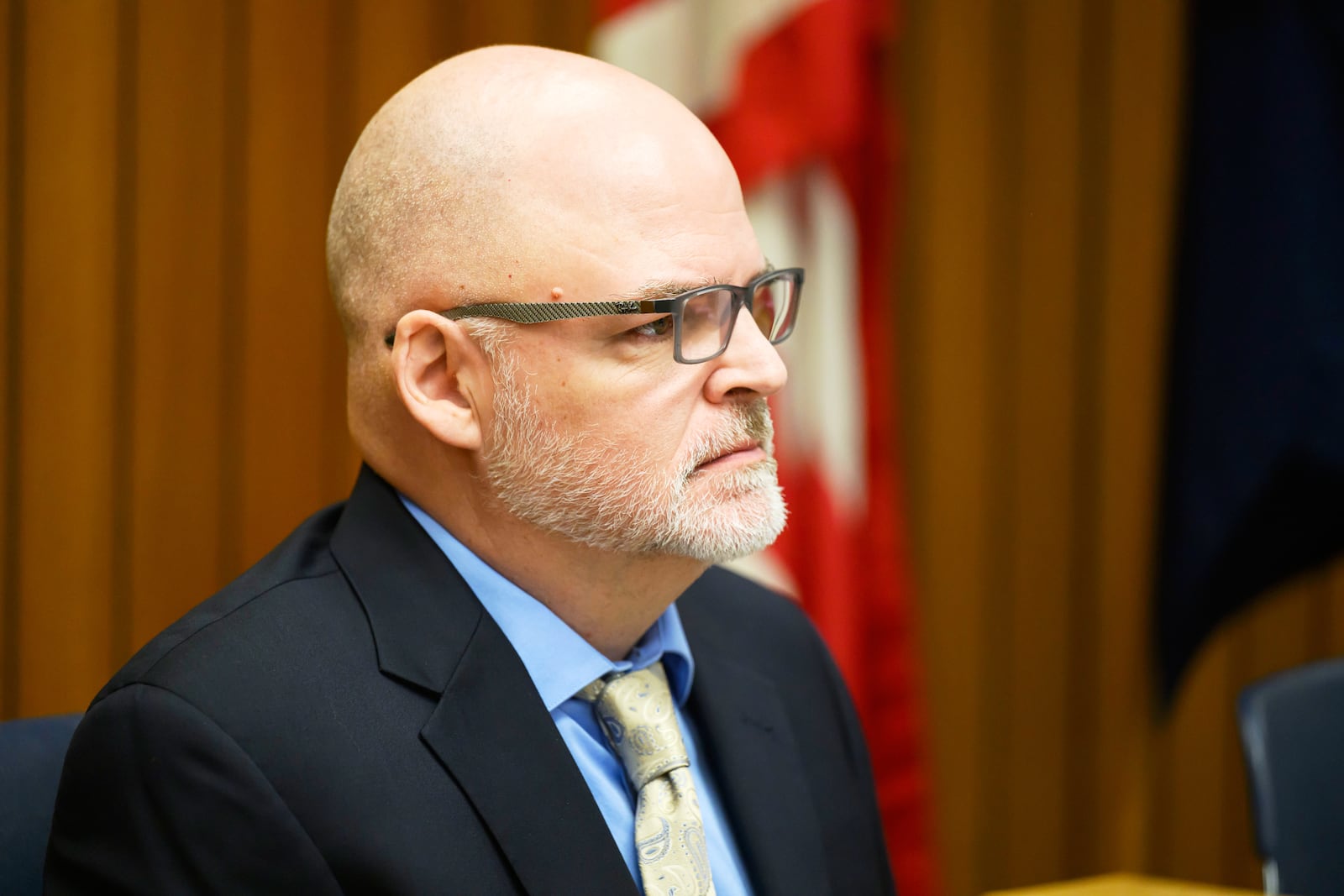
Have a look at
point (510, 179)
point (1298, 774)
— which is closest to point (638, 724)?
point (510, 179)

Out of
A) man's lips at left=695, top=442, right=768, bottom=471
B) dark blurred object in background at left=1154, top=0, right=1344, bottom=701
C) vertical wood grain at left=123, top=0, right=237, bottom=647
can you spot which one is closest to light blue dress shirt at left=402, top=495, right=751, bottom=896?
man's lips at left=695, top=442, right=768, bottom=471

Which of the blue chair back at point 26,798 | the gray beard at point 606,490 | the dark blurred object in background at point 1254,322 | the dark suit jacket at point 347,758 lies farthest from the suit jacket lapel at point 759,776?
the dark blurred object in background at point 1254,322

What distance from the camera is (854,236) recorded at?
2.52 meters

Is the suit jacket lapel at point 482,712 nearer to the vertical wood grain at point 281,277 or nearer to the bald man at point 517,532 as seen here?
the bald man at point 517,532

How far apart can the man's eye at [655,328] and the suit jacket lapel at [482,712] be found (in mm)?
343

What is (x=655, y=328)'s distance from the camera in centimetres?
138

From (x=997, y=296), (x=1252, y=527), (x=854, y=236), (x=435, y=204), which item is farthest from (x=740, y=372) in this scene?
(x=1252, y=527)

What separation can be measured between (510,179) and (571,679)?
57 centimetres

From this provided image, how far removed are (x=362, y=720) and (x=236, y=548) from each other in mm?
1263

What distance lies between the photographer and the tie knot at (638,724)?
1.38 meters

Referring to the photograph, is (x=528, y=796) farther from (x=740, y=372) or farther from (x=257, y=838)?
(x=740, y=372)

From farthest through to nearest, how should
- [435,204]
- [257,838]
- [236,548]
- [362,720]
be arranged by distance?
1. [236,548]
2. [435,204]
3. [362,720]
4. [257,838]

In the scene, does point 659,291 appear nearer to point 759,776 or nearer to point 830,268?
point 759,776

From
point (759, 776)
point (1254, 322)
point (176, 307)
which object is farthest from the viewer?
point (1254, 322)
